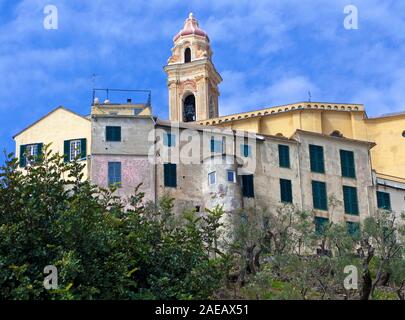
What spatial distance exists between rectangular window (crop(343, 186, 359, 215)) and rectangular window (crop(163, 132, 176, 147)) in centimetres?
1234

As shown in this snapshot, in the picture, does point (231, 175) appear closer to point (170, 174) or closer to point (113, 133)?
point (170, 174)

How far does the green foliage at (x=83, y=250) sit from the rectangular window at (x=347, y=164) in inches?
1075

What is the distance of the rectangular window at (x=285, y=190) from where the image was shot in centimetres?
5806

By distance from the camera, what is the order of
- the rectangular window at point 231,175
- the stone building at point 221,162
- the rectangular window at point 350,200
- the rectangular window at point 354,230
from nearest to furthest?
the rectangular window at point 354,230 → the stone building at point 221,162 → the rectangular window at point 231,175 → the rectangular window at point 350,200

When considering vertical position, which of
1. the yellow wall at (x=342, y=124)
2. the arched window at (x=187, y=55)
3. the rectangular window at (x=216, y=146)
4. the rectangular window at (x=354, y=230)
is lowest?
the rectangular window at (x=354, y=230)

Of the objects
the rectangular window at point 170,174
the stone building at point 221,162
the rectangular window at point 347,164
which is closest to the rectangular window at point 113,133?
the stone building at point 221,162

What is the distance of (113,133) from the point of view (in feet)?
185

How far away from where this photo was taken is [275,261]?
43.3 m

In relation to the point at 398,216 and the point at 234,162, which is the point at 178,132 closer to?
the point at 234,162

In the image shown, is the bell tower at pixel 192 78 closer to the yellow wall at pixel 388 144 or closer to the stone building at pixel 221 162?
the stone building at pixel 221 162

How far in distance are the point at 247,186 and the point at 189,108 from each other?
2713 cm

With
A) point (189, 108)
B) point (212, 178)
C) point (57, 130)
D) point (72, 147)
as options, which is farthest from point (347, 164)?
point (189, 108)

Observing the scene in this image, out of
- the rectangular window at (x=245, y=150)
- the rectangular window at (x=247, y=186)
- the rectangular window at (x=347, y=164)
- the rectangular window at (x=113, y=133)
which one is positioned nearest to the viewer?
the rectangular window at (x=113, y=133)

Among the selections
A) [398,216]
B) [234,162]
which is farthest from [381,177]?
[234,162]
